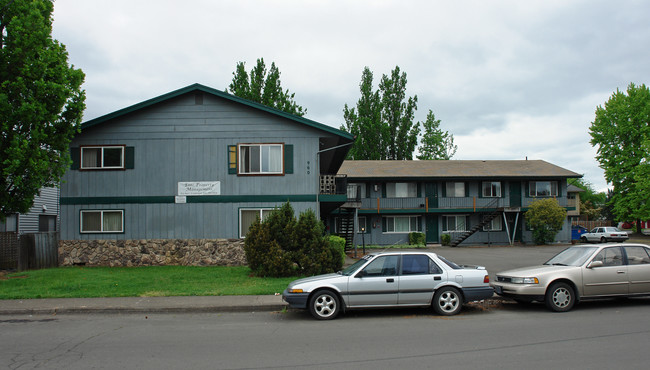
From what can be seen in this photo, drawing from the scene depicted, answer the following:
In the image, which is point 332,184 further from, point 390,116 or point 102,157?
point 390,116

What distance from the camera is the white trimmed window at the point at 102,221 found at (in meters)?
19.7

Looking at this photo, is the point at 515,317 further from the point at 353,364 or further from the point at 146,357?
the point at 146,357

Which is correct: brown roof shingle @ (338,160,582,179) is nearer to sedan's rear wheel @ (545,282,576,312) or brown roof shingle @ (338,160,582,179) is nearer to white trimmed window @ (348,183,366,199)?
white trimmed window @ (348,183,366,199)

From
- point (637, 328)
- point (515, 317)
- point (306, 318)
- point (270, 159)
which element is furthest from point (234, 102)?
point (637, 328)

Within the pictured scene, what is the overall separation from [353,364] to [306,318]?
3.60 metres

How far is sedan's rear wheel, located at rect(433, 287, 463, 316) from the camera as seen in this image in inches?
382

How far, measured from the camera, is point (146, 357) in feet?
22.4

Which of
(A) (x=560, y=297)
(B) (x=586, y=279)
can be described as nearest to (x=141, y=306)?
(A) (x=560, y=297)

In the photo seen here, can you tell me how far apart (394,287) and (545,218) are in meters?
28.5

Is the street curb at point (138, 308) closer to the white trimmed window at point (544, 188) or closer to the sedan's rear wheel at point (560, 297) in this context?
the sedan's rear wheel at point (560, 297)

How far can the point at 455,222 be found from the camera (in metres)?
37.0

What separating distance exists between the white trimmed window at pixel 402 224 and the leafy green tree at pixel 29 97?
82.2 ft

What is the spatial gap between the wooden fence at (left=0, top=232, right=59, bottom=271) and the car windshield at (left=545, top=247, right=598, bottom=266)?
692 inches

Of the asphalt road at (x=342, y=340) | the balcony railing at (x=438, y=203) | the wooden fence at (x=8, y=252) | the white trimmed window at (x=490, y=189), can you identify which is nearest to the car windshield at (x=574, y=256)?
the asphalt road at (x=342, y=340)
